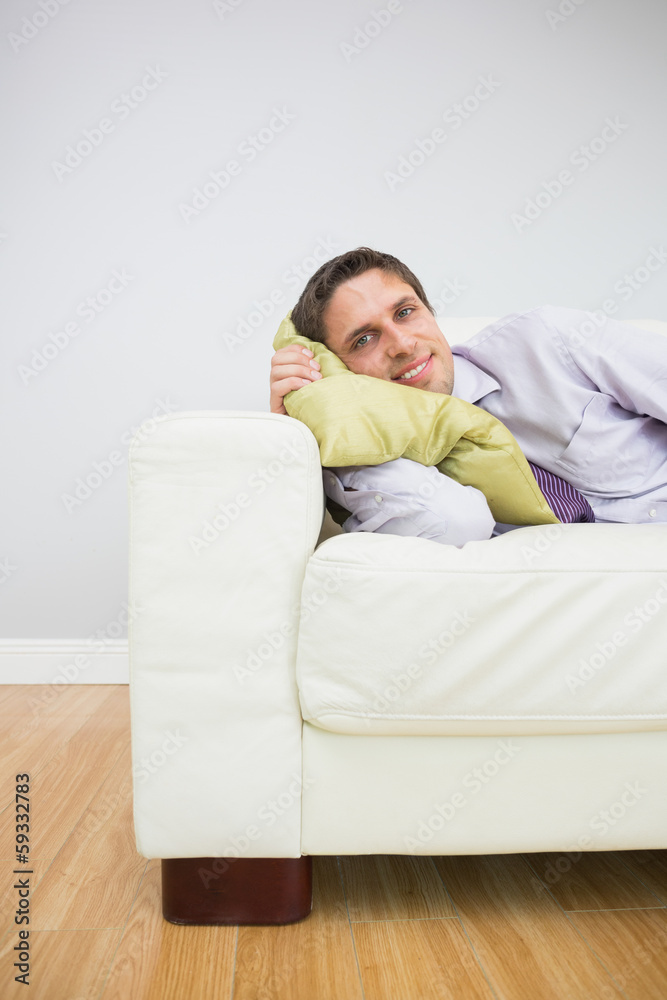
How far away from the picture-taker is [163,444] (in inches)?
35.6

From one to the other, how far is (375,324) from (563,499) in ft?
1.71

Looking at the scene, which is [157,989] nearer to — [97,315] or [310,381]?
[310,381]

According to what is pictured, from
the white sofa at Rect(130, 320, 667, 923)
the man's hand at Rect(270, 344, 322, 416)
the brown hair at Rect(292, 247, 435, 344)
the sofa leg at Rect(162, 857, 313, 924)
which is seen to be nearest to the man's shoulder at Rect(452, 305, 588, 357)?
the brown hair at Rect(292, 247, 435, 344)

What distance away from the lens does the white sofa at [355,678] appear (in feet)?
2.90

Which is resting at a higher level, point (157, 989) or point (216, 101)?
point (216, 101)

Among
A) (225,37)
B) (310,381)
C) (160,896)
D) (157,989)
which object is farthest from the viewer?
(225,37)

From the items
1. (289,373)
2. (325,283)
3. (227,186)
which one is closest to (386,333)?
(325,283)

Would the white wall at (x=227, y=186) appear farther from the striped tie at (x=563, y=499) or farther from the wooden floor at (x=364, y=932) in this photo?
the wooden floor at (x=364, y=932)

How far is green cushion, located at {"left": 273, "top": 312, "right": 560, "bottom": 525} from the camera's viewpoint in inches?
42.3

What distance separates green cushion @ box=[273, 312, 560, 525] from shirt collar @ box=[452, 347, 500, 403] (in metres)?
0.27

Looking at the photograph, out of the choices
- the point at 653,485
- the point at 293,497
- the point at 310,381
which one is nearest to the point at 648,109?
the point at 653,485

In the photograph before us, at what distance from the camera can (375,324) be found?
4.87 feet

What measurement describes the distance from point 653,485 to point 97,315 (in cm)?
164

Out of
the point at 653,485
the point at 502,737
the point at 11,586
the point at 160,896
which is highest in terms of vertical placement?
the point at 653,485
